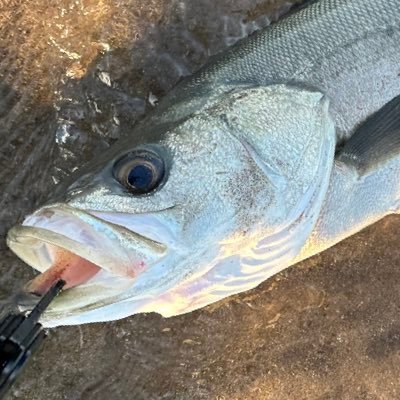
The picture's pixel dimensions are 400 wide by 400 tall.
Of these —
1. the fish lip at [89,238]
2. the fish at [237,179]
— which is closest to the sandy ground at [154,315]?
the fish at [237,179]

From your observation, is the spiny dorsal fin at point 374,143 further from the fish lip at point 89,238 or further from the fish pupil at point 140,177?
the fish lip at point 89,238

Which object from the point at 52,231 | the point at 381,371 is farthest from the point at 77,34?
the point at 381,371

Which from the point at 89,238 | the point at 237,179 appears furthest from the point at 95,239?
the point at 237,179

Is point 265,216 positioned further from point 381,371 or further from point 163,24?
point 381,371

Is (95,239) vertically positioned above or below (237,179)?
above

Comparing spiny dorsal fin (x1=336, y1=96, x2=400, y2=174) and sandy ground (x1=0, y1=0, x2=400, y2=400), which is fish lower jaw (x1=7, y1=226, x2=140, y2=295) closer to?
sandy ground (x1=0, y1=0, x2=400, y2=400)

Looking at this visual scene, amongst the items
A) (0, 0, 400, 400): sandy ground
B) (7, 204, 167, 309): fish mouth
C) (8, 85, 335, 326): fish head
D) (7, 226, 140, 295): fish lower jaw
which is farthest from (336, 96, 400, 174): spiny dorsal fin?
(7, 226, 140, 295): fish lower jaw

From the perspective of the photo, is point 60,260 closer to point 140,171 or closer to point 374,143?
point 140,171

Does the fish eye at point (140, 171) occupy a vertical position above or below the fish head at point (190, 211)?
above
